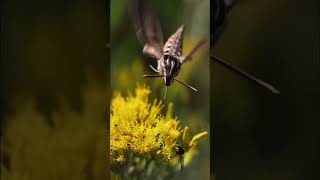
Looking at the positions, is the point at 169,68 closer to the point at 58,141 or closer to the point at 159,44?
the point at 159,44

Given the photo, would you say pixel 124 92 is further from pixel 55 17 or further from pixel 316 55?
pixel 316 55

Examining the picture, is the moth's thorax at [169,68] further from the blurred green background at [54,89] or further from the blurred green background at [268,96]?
the blurred green background at [54,89]

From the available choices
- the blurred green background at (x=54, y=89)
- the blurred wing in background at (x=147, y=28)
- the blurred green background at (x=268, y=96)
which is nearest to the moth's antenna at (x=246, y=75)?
the blurred green background at (x=268, y=96)

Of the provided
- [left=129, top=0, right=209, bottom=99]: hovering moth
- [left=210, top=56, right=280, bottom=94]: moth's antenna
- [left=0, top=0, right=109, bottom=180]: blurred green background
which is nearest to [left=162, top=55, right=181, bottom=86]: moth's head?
[left=129, top=0, right=209, bottom=99]: hovering moth

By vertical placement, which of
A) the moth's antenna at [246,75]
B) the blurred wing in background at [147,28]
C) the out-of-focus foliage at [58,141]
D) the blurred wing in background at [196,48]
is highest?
the blurred wing in background at [147,28]

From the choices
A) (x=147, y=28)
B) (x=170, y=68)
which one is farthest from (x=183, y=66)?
(x=147, y=28)
